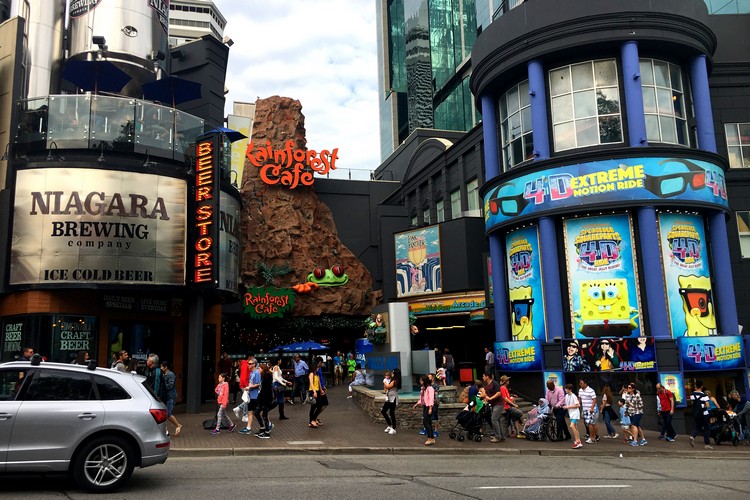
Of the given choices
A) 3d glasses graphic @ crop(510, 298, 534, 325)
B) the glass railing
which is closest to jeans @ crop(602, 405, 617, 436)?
3d glasses graphic @ crop(510, 298, 534, 325)

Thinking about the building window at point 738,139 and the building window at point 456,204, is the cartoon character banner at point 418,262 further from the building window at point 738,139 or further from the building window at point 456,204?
the building window at point 738,139

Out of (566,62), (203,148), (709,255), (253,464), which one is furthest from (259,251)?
(253,464)

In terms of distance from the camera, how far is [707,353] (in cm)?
1988

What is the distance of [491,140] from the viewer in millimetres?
25516

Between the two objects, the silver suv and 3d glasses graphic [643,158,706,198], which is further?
3d glasses graphic [643,158,706,198]

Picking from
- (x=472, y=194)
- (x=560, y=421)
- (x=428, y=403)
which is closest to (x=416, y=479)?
(x=428, y=403)

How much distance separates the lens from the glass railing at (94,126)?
2098 cm

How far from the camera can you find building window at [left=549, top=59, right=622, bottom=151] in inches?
876

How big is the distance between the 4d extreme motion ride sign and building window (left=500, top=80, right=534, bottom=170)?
10905mm

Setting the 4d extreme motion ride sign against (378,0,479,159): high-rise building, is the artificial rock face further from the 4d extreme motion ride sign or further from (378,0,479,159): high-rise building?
(378,0,479,159): high-rise building

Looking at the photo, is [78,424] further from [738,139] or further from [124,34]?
[738,139]

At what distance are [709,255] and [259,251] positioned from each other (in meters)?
28.2

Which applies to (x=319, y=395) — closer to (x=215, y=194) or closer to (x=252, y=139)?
(x=215, y=194)

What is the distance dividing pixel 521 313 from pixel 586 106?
7680mm
